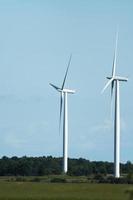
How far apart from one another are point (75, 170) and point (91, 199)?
4478 inches

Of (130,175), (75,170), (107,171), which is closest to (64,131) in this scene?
(75,170)

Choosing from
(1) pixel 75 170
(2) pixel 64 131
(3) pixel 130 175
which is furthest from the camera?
(1) pixel 75 170

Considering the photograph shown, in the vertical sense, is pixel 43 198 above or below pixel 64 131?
below

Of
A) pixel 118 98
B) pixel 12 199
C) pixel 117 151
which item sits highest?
pixel 118 98

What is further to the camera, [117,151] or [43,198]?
[117,151]

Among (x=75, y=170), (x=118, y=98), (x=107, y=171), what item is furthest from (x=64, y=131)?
(x=107, y=171)

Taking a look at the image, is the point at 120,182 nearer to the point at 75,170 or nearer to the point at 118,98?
the point at 118,98

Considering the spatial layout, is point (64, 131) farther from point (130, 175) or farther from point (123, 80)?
point (130, 175)

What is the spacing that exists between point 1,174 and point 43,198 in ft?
419

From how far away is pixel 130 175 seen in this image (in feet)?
82.5

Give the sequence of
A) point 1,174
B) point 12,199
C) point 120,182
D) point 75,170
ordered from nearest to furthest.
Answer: point 12,199 < point 120,182 < point 75,170 < point 1,174

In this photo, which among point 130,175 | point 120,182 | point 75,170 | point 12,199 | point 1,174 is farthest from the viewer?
point 1,174

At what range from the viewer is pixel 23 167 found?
199 metres

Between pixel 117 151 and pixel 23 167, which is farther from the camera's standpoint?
pixel 23 167
